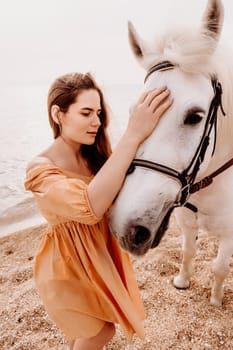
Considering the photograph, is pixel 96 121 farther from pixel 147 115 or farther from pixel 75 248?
pixel 75 248

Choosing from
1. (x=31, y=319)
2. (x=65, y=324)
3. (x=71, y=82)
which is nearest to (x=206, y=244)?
(x=31, y=319)

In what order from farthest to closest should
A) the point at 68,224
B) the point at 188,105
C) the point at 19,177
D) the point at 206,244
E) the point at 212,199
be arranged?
1. the point at 19,177
2. the point at 206,244
3. the point at 212,199
4. the point at 68,224
5. the point at 188,105

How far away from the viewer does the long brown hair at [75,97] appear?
1.46 m

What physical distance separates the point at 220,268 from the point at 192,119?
1.46 metres

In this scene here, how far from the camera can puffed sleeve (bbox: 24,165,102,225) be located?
1238 mm

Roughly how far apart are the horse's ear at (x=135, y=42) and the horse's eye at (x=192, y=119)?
42 cm

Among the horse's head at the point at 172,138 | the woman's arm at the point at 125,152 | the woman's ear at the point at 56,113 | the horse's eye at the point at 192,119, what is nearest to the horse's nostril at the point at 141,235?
the horse's head at the point at 172,138

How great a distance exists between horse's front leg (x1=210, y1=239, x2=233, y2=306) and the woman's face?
4.30 feet

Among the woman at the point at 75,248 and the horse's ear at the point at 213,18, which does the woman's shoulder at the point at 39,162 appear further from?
the horse's ear at the point at 213,18

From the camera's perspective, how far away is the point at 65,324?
147 centimetres

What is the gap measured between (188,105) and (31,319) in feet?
6.51

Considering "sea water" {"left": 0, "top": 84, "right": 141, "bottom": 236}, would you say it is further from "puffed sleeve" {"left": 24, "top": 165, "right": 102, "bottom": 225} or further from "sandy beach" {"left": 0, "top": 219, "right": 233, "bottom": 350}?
"sandy beach" {"left": 0, "top": 219, "right": 233, "bottom": 350}

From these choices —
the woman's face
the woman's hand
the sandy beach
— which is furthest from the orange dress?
the sandy beach

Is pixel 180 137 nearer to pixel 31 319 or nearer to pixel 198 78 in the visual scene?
pixel 198 78
